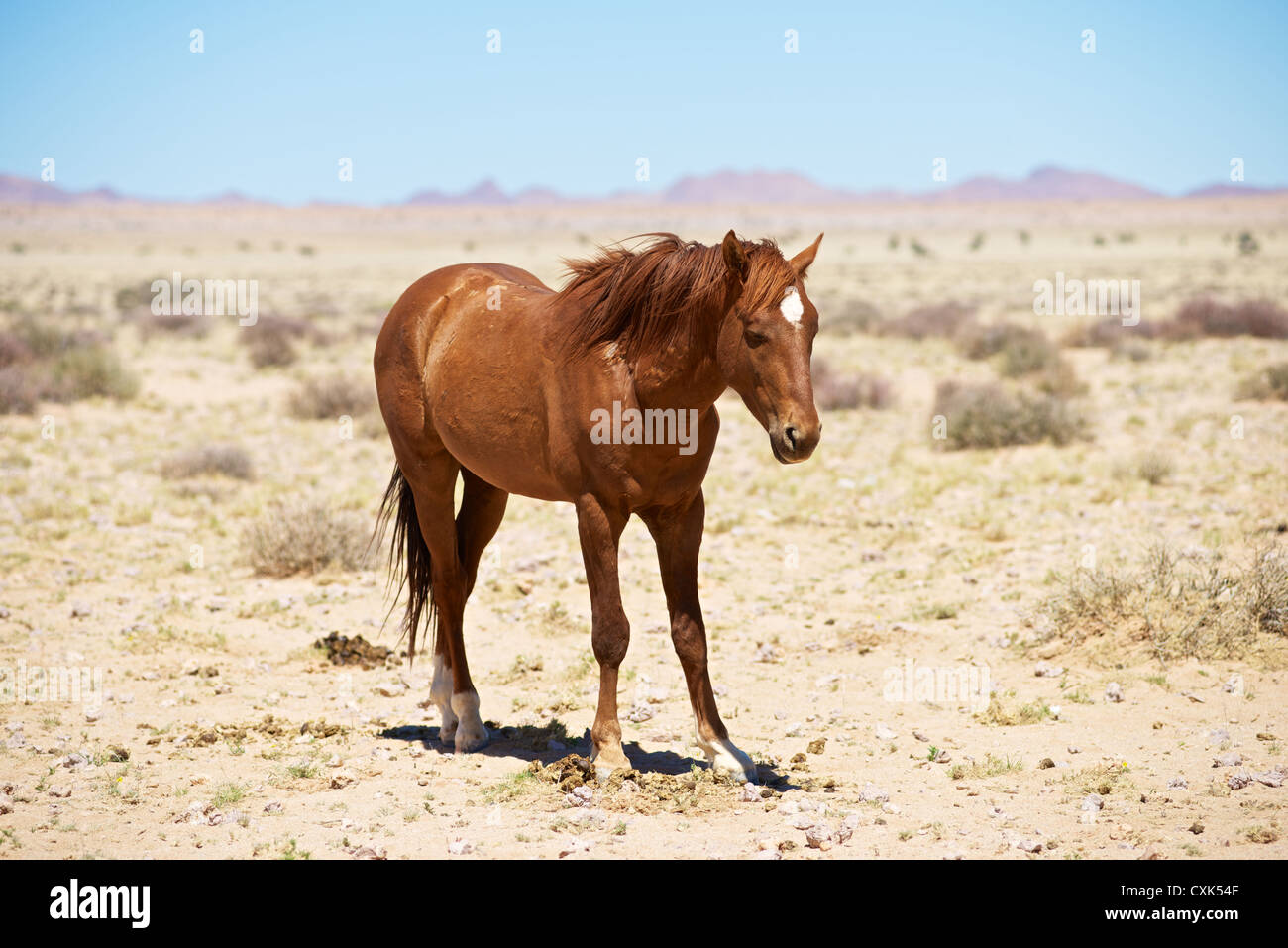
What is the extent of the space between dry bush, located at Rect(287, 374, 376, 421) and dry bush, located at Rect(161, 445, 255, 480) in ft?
12.8

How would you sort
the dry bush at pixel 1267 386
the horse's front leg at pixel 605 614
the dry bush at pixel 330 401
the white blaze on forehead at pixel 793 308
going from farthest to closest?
the dry bush at pixel 330 401 < the dry bush at pixel 1267 386 < the horse's front leg at pixel 605 614 < the white blaze on forehead at pixel 793 308

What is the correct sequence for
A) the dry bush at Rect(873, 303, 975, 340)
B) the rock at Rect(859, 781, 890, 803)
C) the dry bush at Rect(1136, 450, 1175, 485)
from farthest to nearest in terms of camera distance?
the dry bush at Rect(873, 303, 975, 340)
the dry bush at Rect(1136, 450, 1175, 485)
the rock at Rect(859, 781, 890, 803)

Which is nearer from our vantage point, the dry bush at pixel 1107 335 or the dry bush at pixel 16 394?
the dry bush at pixel 16 394

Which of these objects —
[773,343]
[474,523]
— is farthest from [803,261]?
[474,523]

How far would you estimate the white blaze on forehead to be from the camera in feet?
15.9

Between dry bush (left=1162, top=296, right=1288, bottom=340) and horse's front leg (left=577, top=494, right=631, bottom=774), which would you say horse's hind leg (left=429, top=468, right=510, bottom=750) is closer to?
horse's front leg (left=577, top=494, right=631, bottom=774)

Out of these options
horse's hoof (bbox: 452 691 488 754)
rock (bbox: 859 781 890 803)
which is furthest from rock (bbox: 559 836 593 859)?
horse's hoof (bbox: 452 691 488 754)

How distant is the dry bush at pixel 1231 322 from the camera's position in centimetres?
2264

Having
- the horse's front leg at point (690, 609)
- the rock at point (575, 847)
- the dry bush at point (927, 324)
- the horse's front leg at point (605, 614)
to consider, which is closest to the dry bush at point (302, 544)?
the horse's front leg at point (605, 614)

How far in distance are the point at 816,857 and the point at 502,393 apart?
9.28ft

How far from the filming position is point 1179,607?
24.1ft

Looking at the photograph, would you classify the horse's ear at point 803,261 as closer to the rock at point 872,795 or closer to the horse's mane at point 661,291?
the horse's mane at point 661,291

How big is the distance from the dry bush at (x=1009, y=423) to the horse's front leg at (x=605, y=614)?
32.1 feet
